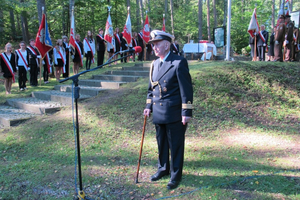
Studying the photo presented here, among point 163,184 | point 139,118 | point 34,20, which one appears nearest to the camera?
point 163,184

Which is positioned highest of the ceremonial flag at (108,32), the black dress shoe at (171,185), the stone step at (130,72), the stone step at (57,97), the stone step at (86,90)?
the ceremonial flag at (108,32)

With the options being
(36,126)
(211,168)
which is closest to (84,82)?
(36,126)

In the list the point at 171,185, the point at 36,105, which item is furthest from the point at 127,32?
the point at 171,185

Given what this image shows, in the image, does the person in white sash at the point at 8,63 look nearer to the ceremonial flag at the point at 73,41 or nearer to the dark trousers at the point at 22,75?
the dark trousers at the point at 22,75

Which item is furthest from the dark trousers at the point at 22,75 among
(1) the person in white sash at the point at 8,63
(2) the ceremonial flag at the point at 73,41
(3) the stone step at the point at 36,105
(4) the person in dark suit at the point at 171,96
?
(4) the person in dark suit at the point at 171,96

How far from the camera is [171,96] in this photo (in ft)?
12.1

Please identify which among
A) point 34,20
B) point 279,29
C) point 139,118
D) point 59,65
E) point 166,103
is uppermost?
point 34,20

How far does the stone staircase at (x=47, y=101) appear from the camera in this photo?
7766 millimetres

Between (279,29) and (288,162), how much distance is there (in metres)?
8.92

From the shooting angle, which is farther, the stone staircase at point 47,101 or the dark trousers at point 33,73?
the dark trousers at point 33,73

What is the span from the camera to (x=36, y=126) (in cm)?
691

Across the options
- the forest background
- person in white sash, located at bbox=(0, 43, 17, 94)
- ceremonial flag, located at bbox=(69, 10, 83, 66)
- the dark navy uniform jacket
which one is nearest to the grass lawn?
the dark navy uniform jacket

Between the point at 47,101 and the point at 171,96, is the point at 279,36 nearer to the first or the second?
the point at 171,96

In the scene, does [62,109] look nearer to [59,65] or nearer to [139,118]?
[139,118]
